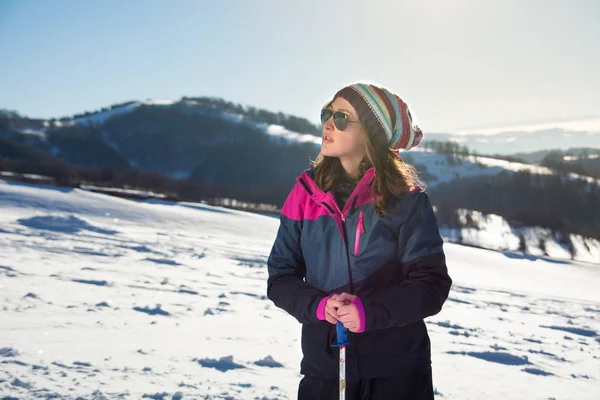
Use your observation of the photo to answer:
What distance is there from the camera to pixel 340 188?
1.95 metres

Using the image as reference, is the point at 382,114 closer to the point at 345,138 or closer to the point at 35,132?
the point at 345,138

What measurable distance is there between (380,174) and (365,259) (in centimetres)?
34

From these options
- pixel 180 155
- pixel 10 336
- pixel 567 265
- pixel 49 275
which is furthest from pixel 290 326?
pixel 180 155

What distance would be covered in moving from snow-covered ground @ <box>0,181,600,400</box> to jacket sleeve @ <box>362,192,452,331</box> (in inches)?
86.2

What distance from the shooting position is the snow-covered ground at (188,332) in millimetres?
3508

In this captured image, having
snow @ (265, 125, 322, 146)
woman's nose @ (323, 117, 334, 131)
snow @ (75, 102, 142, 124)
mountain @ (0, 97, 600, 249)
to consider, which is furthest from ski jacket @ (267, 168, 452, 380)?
snow @ (75, 102, 142, 124)

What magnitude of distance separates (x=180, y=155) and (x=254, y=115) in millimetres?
38417

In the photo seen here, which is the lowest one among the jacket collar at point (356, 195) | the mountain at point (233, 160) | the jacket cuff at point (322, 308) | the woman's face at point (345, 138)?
the jacket cuff at point (322, 308)

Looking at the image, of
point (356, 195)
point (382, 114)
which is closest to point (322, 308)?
point (356, 195)

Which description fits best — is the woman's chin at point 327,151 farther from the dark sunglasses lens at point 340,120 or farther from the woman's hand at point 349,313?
the woman's hand at point 349,313

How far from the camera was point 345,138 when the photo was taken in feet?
6.31

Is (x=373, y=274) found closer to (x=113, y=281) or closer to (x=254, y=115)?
(x=113, y=281)

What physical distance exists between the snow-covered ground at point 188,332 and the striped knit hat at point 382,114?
2375 mm

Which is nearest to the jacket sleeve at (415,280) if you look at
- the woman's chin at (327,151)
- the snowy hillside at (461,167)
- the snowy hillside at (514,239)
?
the woman's chin at (327,151)
